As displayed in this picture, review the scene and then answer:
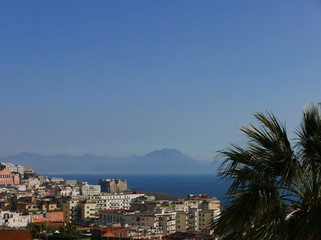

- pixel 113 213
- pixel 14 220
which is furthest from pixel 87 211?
pixel 14 220

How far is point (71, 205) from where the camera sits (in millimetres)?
67250

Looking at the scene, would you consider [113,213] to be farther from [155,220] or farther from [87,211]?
[87,211]

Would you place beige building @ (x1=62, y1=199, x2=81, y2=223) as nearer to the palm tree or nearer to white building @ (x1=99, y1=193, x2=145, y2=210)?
white building @ (x1=99, y1=193, x2=145, y2=210)

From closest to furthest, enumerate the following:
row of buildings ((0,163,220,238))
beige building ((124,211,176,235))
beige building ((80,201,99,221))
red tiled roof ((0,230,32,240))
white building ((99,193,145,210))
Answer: red tiled roof ((0,230,32,240)) → row of buildings ((0,163,220,238)) → beige building ((124,211,176,235)) → beige building ((80,201,99,221)) → white building ((99,193,145,210))

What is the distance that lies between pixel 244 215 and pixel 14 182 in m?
130

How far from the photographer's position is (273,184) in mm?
4953

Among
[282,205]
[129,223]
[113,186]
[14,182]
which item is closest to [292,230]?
[282,205]

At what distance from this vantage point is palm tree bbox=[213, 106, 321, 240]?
4.73 metres

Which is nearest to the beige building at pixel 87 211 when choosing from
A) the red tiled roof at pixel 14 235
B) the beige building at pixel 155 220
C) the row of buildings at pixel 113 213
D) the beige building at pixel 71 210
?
the row of buildings at pixel 113 213

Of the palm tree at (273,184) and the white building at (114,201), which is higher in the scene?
the palm tree at (273,184)

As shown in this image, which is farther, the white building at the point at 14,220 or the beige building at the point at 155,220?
the beige building at the point at 155,220

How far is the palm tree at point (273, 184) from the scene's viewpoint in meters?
4.73

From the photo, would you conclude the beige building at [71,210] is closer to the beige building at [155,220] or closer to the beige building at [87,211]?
the beige building at [87,211]

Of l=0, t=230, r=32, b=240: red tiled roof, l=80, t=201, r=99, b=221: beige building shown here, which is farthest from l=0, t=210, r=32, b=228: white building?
l=0, t=230, r=32, b=240: red tiled roof
